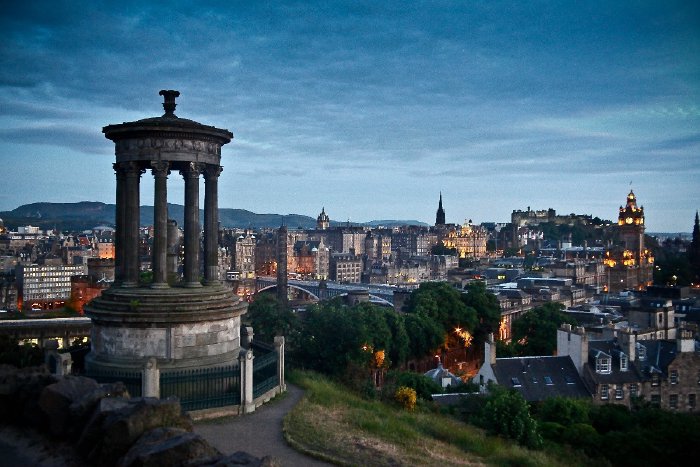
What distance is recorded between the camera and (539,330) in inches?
2491

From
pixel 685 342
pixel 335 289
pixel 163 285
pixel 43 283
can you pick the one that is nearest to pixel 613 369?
pixel 685 342

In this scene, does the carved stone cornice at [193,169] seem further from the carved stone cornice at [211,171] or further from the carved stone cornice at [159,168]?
the carved stone cornice at [159,168]

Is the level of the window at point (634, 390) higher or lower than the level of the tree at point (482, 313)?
lower

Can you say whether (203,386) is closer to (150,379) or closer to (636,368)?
(150,379)

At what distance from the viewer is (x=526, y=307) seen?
312 ft

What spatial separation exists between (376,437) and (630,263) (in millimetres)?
169337

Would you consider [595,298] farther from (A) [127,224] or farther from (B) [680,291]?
(A) [127,224]

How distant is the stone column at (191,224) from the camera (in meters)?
21.0

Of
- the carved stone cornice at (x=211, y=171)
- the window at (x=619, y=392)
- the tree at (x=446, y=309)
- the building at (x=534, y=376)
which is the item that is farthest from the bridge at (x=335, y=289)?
the carved stone cornice at (x=211, y=171)

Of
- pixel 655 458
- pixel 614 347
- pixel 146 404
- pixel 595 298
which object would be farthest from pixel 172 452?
pixel 595 298

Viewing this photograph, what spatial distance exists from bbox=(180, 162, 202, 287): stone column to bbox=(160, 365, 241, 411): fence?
126 inches

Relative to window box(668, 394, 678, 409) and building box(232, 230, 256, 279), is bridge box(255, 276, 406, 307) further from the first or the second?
window box(668, 394, 678, 409)

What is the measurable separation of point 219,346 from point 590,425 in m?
22.9

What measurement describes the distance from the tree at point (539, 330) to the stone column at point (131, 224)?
47.3 metres
